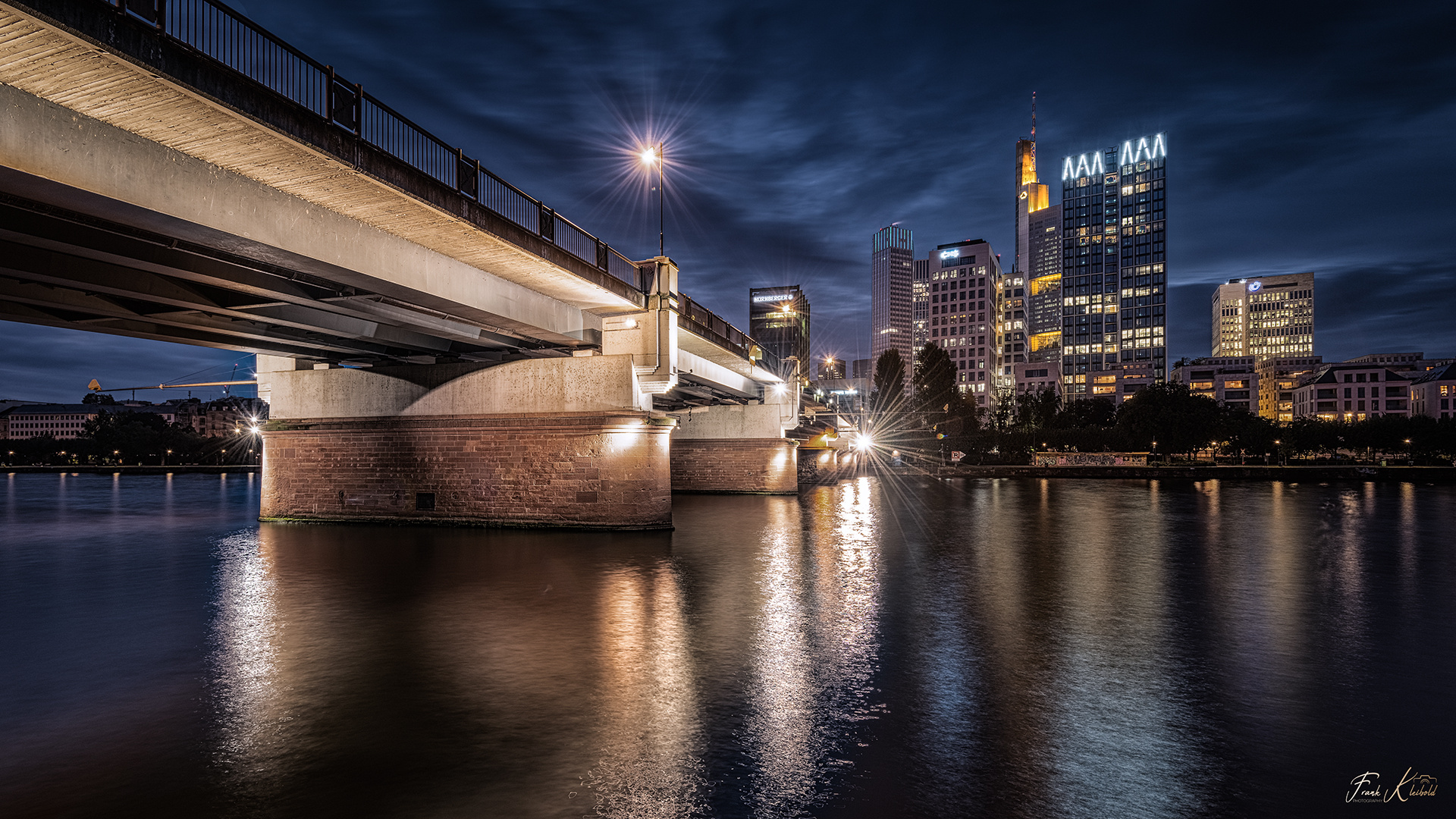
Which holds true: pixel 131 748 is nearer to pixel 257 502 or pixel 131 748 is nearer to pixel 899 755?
pixel 899 755

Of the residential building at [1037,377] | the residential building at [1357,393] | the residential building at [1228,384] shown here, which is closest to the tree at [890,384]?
the residential building at [1037,377]

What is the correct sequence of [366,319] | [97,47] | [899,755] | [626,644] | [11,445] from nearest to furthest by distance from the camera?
[899,755] → [97,47] → [626,644] → [366,319] → [11,445]

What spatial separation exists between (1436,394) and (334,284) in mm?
189047

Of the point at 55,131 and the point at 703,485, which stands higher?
the point at 55,131

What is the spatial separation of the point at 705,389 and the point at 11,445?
177 m

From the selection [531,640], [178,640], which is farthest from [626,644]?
[178,640]

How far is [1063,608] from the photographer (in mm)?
12484

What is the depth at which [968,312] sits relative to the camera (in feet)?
626

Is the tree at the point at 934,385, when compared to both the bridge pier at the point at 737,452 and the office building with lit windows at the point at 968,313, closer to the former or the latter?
the bridge pier at the point at 737,452

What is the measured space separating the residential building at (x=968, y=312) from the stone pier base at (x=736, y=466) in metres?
151

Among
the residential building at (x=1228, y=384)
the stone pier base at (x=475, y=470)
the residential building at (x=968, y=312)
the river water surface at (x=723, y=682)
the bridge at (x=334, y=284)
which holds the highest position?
the residential building at (x=968, y=312)

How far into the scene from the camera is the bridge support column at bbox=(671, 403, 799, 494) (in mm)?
43875

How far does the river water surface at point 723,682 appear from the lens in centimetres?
580

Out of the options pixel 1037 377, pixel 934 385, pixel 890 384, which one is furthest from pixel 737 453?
pixel 1037 377
